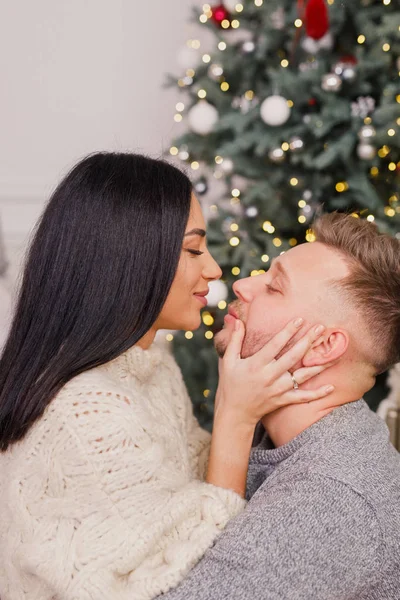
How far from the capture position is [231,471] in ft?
4.87

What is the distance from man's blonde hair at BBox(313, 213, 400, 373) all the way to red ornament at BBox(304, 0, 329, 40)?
109cm

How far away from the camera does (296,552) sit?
4.01 feet

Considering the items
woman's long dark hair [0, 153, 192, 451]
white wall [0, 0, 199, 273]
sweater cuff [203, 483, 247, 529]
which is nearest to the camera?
sweater cuff [203, 483, 247, 529]

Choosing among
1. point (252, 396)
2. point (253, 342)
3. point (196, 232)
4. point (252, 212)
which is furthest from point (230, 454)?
point (252, 212)

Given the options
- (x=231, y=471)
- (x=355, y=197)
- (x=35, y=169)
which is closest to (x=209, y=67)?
(x=355, y=197)

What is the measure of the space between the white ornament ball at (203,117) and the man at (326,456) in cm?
106

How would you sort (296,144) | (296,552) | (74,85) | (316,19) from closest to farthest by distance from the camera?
(296,552) → (316,19) → (296,144) → (74,85)

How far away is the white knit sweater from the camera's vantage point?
1.25 m

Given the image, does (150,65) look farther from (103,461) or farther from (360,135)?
(103,461)

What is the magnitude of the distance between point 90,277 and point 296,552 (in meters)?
0.72

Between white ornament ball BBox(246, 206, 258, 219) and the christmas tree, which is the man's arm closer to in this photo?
the christmas tree

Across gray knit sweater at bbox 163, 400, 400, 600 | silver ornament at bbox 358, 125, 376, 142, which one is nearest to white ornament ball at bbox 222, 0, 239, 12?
silver ornament at bbox 358, 125, 376, 142

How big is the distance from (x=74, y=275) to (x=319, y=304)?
581mm

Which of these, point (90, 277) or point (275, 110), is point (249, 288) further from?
point (275, 110)
